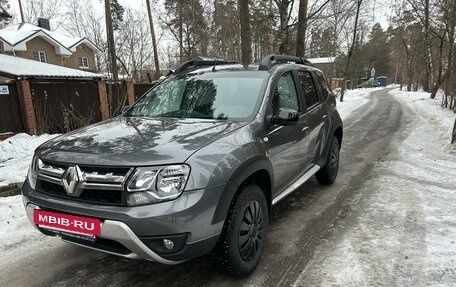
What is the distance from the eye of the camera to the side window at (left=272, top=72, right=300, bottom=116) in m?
3.75

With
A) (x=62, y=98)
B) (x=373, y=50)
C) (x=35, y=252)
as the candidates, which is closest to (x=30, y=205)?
(x=35, y=252)

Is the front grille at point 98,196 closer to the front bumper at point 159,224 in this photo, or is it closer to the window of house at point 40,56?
the front bumper at point 159,224

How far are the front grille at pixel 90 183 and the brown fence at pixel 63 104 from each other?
356 inches

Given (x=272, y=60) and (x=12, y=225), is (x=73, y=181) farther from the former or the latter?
(x=272, y=60)

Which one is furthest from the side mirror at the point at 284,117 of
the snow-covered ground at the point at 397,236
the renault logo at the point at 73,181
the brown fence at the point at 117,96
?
the brown fence at the point at 117,96

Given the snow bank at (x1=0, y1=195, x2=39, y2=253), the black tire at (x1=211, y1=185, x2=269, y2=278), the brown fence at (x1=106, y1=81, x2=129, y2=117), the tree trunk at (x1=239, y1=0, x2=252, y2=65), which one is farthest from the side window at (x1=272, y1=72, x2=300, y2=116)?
the brown fence at (x1=106, y1=81, x2=129, y2=117)

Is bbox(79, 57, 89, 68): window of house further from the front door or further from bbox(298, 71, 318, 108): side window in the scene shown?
the front door

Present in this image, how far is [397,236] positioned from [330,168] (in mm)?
1741

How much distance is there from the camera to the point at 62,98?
12664 millimetres

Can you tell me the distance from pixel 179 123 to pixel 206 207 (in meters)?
1.05

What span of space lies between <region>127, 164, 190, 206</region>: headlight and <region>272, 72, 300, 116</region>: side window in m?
1.50

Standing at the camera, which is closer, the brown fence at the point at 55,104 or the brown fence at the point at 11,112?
the brown fence at the point at 11,112

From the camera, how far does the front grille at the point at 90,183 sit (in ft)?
8.00

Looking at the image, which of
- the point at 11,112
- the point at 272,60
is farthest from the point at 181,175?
the point at 11,112
